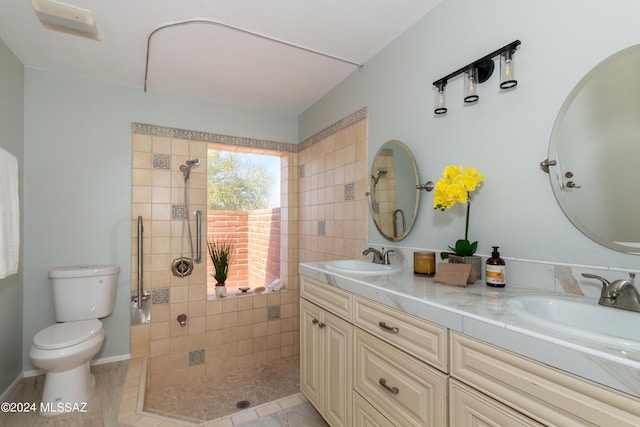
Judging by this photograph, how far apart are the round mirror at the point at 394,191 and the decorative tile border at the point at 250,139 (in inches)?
17.0

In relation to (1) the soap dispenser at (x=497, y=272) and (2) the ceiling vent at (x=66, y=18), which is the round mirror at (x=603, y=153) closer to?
(1) the soap dispenser at (x=497, y=272)

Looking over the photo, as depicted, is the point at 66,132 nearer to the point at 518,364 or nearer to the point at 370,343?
the point at 370,343

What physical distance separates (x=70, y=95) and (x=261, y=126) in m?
1.53

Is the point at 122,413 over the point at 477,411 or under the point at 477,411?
under

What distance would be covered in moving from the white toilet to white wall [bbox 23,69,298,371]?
0.18 m

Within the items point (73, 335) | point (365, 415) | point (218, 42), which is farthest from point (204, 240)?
point (365, 415)

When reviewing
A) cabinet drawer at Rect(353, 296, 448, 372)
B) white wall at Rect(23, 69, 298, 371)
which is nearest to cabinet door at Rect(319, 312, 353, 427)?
cabinet drawer at Rect(353, 296, 448, 372)

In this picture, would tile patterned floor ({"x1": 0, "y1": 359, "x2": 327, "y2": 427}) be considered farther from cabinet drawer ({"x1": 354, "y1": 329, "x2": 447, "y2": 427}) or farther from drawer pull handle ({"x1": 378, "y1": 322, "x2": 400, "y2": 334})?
drawer pull handle ({"x1": 378, "y1": 322, "x2": 400, "y2": 334})

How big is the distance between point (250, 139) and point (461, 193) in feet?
7.39

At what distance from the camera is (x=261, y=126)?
3.11 m

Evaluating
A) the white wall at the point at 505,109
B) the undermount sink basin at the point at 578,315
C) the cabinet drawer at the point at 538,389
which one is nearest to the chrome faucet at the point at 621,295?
the undermount sink basin at the point at 578,315

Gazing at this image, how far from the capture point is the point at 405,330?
1117mm

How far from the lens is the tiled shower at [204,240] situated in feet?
7.98

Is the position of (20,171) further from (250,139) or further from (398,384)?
(398,384)
